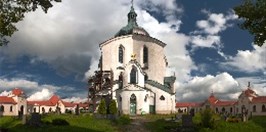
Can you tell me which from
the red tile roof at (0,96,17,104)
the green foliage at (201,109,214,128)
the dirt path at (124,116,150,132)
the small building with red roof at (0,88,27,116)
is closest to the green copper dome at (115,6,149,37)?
the dirt path at (124,116,150,132)

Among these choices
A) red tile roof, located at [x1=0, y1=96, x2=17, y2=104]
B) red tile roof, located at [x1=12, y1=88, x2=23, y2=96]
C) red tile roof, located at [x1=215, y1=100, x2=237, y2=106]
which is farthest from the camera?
red tile roof, located at [x1=215, y1=100, x2=237, y2=106]

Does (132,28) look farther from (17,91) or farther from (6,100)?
(17,91)

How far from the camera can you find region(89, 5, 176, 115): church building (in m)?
58.4

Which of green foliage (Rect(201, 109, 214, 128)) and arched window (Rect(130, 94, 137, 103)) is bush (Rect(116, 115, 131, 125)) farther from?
arched window (Rect(130, 94, 137, 103))

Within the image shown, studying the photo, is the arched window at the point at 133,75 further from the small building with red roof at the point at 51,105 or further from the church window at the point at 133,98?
the small building with red roof at the point at 51,105

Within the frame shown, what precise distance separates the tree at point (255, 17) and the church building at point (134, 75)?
38.1m

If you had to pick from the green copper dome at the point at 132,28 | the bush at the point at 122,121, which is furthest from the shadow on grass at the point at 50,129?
the green copper dome at the point at 132,28

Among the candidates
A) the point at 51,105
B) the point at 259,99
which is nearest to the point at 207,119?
the point at 259,99

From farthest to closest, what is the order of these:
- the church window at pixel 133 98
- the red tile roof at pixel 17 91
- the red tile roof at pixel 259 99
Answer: the red tile roof at pixel 17 91 < the red tile roof at pixel 259 99 < the church window at pixel 133 98

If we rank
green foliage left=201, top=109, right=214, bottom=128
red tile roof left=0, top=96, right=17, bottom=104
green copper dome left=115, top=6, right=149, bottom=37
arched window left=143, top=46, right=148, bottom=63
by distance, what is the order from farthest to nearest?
red tile roof left=0, top=96, right=17, bottom=104, green copper dome left=115, top=6, right=149, bottom=37, arched window left=143, top=46, right=148, bottom=63, green foliage left=201, top=109, right=214, bottom=128

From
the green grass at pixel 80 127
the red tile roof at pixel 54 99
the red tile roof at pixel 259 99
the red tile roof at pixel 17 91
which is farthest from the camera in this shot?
the red tile roof at pixel 54 99

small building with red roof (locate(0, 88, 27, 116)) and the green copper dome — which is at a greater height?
the green copper dome

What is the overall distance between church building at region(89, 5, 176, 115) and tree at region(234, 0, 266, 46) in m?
38.1

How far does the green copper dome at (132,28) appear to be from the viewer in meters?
68.1
